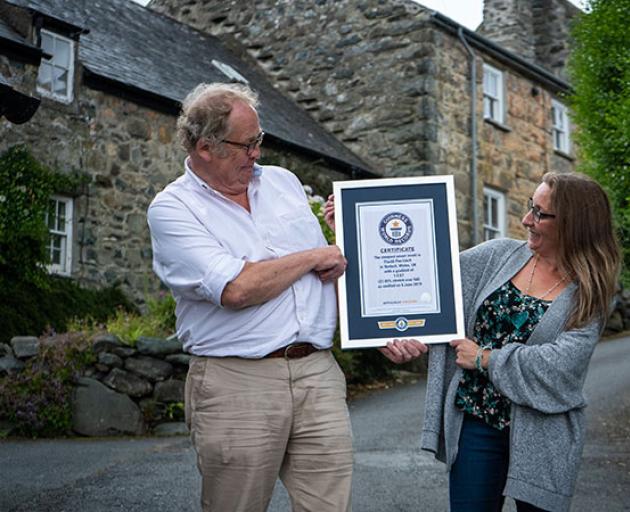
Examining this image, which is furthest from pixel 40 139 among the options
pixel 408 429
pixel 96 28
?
pixel 408 429

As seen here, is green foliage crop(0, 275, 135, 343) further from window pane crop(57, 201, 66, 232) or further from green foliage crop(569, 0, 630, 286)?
green foliage crop(569, 0, 630, 286)

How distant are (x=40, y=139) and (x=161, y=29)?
20.5 feet

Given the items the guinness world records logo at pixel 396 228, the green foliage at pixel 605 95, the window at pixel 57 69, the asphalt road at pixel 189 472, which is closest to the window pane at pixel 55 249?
the window at pixel 57 69

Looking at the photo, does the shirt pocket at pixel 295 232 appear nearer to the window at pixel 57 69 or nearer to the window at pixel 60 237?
the window at pixel 60 237

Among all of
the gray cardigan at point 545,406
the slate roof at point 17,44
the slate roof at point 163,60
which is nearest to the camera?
the gray cardigan at point 545,406

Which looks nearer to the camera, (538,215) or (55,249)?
(538,215)

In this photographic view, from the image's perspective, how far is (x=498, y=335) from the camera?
347cm

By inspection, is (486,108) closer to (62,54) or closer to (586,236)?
(62,54)

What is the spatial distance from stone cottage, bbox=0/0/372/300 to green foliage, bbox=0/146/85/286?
294mm

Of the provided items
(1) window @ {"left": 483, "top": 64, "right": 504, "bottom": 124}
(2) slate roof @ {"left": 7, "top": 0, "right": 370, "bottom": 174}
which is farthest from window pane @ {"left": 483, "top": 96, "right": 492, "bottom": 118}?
(2) slate roof @ {"left": 7, "top": 0, "right": 370, "bottom": 174}

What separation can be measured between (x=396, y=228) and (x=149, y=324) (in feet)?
25.3

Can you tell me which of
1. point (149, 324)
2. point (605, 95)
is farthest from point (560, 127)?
point (149, 324)

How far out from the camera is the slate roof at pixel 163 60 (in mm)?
13727

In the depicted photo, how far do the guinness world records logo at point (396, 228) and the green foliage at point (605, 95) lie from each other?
6.33 metres
